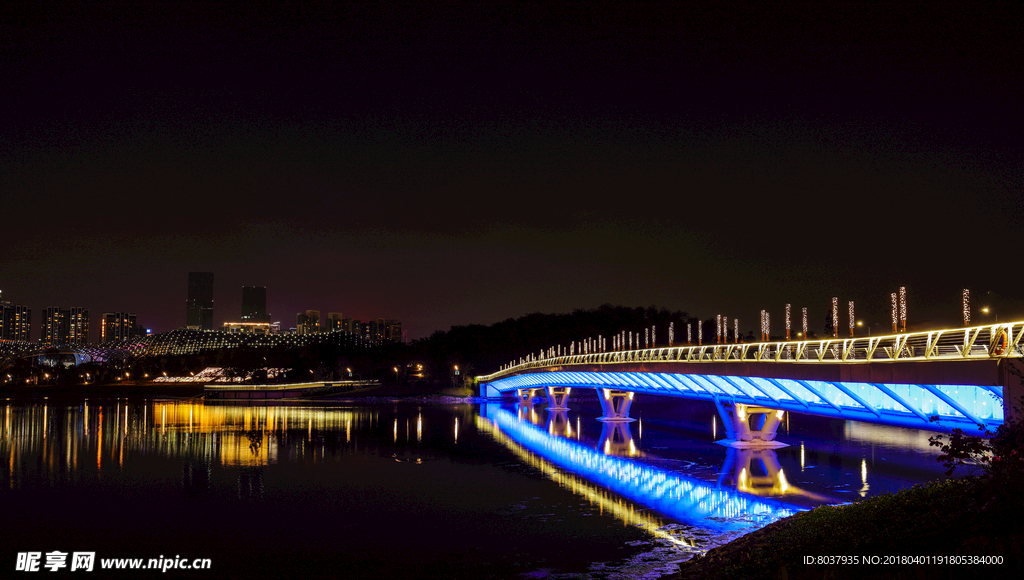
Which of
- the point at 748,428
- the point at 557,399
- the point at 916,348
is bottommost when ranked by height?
the point at 557,399

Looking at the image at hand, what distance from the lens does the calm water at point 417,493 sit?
23.8 meters

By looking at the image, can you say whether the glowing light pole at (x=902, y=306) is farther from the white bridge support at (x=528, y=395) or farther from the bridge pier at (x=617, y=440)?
the white bridge support at (x=528, y=395)

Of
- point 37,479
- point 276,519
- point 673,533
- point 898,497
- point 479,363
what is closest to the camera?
point 898,497

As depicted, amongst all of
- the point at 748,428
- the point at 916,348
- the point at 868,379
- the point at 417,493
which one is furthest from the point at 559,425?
the point at 868,379

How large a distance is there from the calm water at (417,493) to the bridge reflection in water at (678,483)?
0.17 meters

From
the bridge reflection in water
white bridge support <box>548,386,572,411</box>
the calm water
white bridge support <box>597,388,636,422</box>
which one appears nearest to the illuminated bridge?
the calm water

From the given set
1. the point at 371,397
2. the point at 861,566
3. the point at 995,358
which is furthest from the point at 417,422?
the point at 861,566

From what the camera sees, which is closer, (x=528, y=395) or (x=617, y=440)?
(x=617, y=440)

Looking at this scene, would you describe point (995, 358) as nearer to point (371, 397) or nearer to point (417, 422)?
point (417, 422)

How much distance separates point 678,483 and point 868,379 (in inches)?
449

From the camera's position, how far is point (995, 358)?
23328 mm

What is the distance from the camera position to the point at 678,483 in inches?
1496

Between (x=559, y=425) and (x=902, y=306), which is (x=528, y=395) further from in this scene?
(x=902, y=306)

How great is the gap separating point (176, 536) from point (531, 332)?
172964mm
